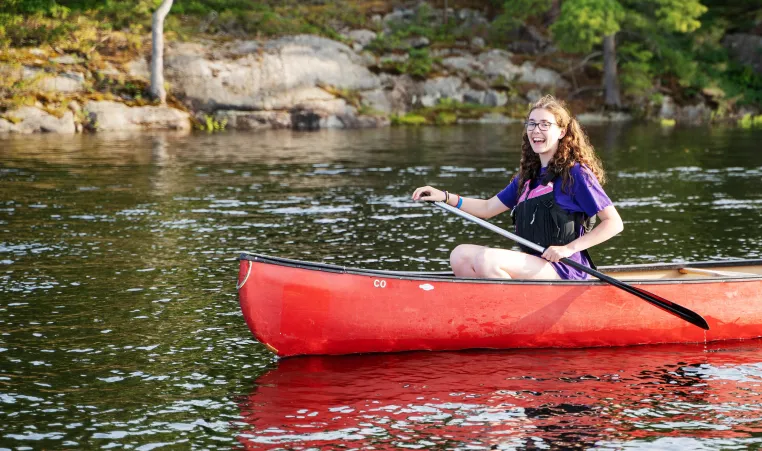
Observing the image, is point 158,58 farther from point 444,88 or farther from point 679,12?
point 679,12

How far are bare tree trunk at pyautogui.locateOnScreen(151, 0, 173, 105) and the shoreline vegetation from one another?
322 millimetres

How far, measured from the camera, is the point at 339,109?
115 ft

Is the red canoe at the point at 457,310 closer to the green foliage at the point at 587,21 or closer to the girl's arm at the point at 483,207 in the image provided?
the girl's arm at the point at 483,207

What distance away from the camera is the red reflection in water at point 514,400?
5863 mm

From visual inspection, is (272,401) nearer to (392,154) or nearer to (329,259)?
(329,259)

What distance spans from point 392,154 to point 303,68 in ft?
37.2

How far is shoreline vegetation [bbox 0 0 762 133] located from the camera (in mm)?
32031

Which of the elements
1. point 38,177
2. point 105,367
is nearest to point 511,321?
point 105,367

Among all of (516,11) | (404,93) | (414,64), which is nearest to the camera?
(404,93)

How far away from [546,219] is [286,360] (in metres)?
2.13

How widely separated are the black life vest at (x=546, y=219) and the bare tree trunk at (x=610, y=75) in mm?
32068

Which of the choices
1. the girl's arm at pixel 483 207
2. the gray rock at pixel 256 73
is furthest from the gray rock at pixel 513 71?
the girl's arm at pixel 483 207

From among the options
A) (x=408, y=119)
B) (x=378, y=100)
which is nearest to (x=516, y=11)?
(x=408, y=119)

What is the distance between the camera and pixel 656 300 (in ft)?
25.5
